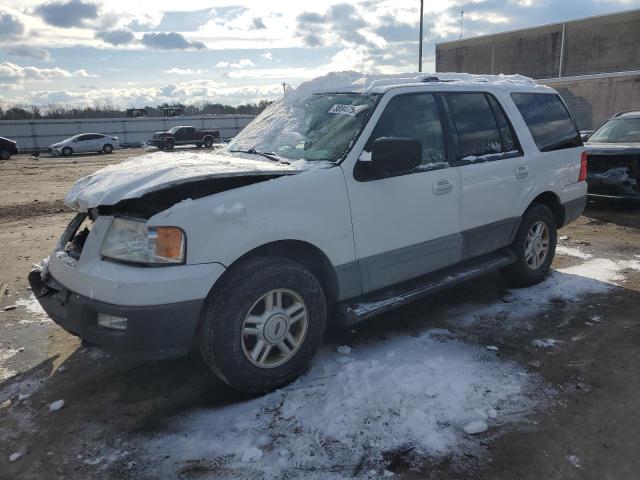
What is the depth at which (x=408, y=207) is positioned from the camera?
3871 mm

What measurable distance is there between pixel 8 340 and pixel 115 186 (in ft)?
7.35

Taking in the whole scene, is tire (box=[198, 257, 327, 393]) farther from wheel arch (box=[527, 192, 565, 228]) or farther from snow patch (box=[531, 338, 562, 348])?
wheel arch (box=[527, 192, 565, 228])

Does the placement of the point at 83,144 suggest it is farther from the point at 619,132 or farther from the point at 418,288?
the point at 418,288

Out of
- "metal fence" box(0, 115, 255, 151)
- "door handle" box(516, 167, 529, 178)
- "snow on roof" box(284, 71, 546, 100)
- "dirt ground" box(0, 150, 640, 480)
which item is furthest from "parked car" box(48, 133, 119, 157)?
"door handle" box(516, 167, 529, 178)

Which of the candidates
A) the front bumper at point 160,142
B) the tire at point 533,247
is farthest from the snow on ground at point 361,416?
the front bumper at point 160,142

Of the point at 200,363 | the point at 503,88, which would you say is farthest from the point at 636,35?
the point at 200,363

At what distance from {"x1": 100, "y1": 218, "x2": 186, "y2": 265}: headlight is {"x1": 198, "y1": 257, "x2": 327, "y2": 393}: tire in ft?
1.18

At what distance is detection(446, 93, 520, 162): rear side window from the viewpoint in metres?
4.33

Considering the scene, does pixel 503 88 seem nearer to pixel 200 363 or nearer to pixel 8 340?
pixel 200 363

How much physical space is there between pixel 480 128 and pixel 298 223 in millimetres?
2180

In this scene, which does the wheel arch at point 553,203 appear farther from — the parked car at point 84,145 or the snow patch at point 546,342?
the parked car at point 84,145

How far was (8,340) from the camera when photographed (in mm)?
4398

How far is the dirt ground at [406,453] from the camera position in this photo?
8.86 feet

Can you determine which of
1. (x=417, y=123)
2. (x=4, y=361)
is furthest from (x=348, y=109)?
(x=4, y=361)
